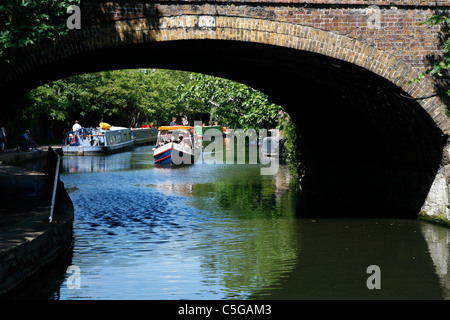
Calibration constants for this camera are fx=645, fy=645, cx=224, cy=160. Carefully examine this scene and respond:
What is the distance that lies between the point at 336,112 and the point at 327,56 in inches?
159

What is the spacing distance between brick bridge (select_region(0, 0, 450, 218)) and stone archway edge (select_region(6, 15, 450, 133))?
0.02 metres

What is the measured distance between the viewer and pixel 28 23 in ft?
34.3

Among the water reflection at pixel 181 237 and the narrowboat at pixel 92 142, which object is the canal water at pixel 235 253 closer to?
the water reflection at pixel 181 237

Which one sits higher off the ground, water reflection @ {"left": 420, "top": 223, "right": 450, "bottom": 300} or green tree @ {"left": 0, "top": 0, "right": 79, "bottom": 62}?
green tree @ {"left": 0, "top": 0, "right": 79, "bottom": 62}

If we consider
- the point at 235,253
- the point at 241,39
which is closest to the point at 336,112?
the point at 241,39

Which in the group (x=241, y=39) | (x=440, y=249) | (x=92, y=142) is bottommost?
(x=440, y=249)

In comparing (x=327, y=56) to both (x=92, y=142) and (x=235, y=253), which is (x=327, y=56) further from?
(x=92, y=142)

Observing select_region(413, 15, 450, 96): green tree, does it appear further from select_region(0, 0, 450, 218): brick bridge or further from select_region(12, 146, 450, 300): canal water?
select_region(12, 146, 450, 300): canal water

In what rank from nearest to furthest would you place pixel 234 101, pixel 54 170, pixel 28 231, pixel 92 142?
1. pixel 28 231
2. pixel 54 170
3. pixel 234 101
4. pixel 92 142

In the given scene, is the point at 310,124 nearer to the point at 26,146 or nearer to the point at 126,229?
the point at 126,229

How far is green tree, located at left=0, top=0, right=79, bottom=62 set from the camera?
33.8 ft

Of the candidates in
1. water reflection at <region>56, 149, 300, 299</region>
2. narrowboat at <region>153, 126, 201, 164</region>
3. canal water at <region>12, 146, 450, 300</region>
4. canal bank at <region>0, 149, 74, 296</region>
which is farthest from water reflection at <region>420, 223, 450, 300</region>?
narrowboat at <region>153, 126, 201, 164</region>

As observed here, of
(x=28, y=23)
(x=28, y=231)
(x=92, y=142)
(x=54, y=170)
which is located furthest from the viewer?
(x=92, y=142)

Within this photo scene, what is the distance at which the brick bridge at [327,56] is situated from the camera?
11102mm
